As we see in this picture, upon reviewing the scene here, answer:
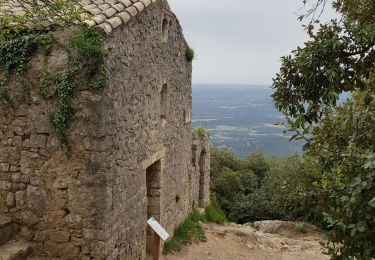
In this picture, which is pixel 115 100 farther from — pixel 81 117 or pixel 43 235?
pixel 43 235

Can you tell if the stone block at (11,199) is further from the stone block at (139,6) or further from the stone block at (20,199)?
the stone block at (139,6)

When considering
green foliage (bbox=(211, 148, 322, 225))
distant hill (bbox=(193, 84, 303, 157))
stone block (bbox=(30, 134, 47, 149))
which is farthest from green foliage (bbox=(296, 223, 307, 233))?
distant hill (bbox=(193, 84, 303, 157))

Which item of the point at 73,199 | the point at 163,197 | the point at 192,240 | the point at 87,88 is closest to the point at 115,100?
the point at 87,88

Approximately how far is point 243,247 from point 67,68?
7871 millimetres

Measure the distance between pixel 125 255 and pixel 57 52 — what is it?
A: 3729 millimetres

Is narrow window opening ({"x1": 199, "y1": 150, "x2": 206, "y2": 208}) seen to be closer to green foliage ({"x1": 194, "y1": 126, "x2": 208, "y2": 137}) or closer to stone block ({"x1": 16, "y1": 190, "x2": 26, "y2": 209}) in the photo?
green foliage ({"x1": 194, "y1": 126, "x2": 208, "y2": 137})

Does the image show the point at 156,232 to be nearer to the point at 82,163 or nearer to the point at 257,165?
the point at 82,163

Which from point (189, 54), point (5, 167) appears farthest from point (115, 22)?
point (189, 54)

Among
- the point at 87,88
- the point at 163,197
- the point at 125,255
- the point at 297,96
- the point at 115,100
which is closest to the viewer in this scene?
the point at 297,96

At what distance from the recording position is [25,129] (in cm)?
650

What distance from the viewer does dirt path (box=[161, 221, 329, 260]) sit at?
1050cm

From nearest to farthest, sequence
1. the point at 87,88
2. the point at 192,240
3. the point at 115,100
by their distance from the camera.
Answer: the point at 87,88, the point at 115,100, the point at 192,240

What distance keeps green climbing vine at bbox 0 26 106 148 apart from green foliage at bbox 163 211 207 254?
4.75 metres

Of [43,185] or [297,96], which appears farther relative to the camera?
[43,185]
